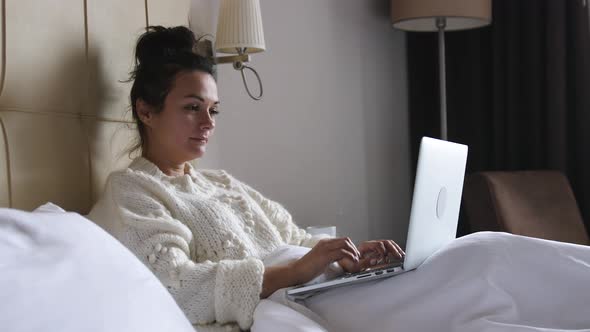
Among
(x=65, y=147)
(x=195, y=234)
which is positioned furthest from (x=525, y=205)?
(x=65, y=147)

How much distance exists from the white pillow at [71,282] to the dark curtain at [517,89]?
2705mm

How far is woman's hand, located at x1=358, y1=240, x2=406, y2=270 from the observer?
172cm

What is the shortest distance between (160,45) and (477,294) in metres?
1.05

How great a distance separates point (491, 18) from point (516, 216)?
1.02m

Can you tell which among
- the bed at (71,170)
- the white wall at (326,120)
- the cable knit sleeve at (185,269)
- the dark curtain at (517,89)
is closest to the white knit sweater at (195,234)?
the cable knit sleeve at (185,269)

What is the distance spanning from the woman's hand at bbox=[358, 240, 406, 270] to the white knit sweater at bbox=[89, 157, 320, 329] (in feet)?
0.87

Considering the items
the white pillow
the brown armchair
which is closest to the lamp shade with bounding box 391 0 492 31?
the brown armchair

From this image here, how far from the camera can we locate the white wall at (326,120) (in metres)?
2.81

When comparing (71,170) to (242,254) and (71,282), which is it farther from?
(71,282)

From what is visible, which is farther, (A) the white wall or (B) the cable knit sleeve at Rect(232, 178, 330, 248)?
(A) the white wall

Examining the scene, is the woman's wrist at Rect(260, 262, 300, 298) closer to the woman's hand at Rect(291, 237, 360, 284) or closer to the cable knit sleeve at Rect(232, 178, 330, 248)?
the woman's hand at Rect(291, 237, 360, 284)

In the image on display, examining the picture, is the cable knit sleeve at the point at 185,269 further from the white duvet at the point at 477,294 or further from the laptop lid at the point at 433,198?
the laptop lid at the point at 433,198

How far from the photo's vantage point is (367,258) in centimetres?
173

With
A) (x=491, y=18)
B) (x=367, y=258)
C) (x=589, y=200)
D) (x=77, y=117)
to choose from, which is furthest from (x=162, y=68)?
(x=589, y=200)
